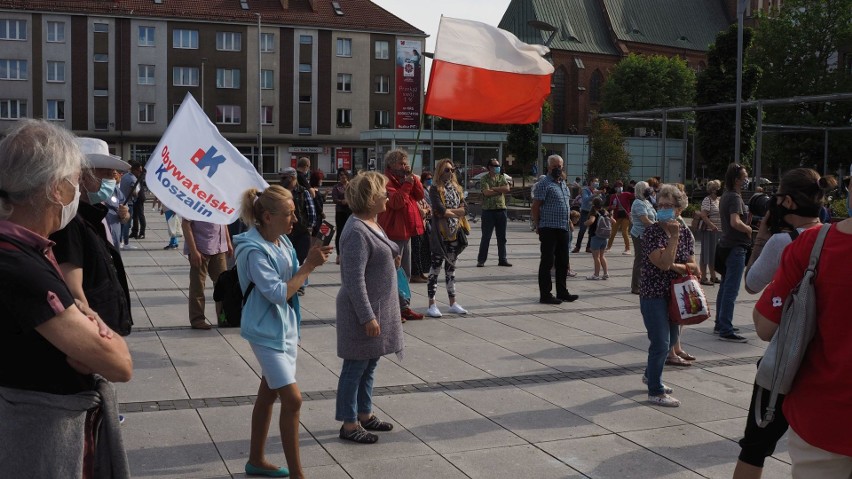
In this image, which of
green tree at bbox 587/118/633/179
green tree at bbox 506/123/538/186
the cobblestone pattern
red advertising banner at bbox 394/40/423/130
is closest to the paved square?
the cobblestone pattern

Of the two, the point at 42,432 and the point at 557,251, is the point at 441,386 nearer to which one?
the point at 42,432

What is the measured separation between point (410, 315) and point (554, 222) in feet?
9.10

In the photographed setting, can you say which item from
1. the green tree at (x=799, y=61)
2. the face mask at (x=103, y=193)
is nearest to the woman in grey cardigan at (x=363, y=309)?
the face mask at (x=103, y=193)

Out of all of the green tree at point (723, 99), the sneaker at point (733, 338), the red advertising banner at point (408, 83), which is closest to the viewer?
the sneaker at point (733, 338)

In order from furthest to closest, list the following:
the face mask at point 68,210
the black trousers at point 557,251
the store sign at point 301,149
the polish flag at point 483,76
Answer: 1. the store sign at point 301,149
2. the black trousers at point 557,251
3. the polish flag at point 483,76
4. the face mask at point 68,210

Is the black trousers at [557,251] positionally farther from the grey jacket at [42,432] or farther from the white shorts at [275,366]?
the grey jacket at [42,432]

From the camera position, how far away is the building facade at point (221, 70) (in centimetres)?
6316

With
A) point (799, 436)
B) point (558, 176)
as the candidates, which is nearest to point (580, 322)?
point (558, 176)

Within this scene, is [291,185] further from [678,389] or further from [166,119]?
[166,119]

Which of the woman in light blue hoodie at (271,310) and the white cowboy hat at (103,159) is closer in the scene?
the woman in light blue hoodie at (271,310)

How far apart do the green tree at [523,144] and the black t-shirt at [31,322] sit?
197ft

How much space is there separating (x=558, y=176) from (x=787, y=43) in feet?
189

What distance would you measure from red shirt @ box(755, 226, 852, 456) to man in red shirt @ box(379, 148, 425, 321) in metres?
7.07

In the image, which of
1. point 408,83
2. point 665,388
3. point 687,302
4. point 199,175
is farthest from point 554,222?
point 408,83
